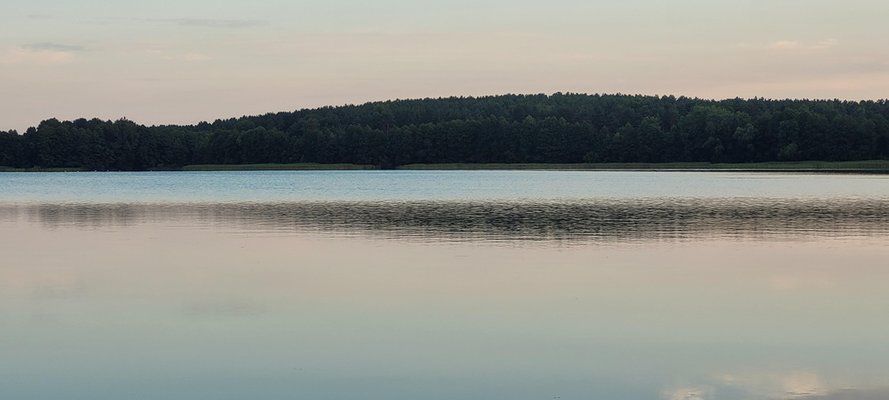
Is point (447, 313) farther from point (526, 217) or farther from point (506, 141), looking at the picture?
point (506, 141)

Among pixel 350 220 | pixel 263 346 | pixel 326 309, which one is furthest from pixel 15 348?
pixel 350 220

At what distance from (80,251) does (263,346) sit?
50.3 feet

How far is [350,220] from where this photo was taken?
40281 millimetres

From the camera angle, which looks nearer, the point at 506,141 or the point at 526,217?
the point at 526,217

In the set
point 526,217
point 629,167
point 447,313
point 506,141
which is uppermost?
point 506,141

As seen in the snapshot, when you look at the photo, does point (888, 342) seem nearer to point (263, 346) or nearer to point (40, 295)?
point (263, 346)

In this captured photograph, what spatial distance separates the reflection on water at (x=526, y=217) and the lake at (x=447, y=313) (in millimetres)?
556

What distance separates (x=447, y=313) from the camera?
55.3 ft

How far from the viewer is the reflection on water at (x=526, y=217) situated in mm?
33500

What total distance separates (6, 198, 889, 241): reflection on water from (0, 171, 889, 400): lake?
0.56 metres

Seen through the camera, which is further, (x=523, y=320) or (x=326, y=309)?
(x=326, y=309)

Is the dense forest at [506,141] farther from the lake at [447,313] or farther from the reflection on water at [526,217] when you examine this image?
the lake at [447,313]

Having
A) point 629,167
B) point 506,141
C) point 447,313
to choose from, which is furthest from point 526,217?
point 506,141

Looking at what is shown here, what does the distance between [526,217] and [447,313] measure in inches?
975
